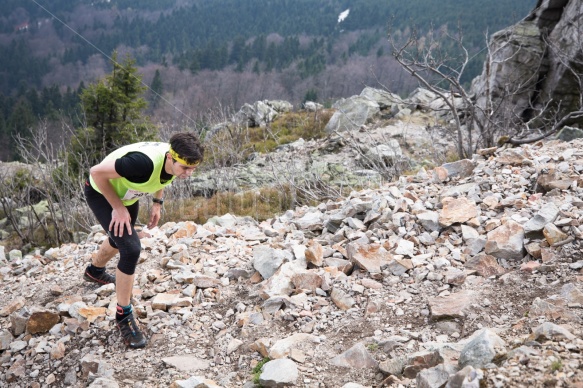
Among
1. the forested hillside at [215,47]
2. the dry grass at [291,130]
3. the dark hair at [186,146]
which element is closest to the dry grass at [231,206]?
the dark hair at [186,146]

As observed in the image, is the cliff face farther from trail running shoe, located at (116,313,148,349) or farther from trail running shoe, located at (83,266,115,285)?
trail running shoe, located at (116,313,148,349)

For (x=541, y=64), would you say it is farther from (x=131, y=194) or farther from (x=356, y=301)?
(x=131, y=194)

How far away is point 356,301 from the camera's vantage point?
3.47m

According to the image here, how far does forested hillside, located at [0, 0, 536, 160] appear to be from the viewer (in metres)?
54.6

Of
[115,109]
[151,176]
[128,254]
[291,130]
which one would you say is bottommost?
[291,130]

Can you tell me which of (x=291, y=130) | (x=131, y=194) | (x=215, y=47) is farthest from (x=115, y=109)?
(x=215, y=47)

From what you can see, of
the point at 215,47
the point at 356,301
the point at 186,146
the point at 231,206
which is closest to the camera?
the point at 186,146

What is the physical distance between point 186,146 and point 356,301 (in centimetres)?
173

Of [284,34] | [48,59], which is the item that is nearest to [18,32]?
[48,59]

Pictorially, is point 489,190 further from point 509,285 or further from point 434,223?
point 509,285

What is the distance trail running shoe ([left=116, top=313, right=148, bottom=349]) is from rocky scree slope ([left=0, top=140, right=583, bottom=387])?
79mm

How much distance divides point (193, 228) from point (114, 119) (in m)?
11.7

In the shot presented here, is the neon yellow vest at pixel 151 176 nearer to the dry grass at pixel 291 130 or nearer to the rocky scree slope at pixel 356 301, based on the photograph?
the rocky scree slope at pixel 356 301

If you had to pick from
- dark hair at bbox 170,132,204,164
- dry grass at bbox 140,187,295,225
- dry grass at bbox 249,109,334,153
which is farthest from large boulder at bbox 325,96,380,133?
dark hair at bbox 170,132,204,164
